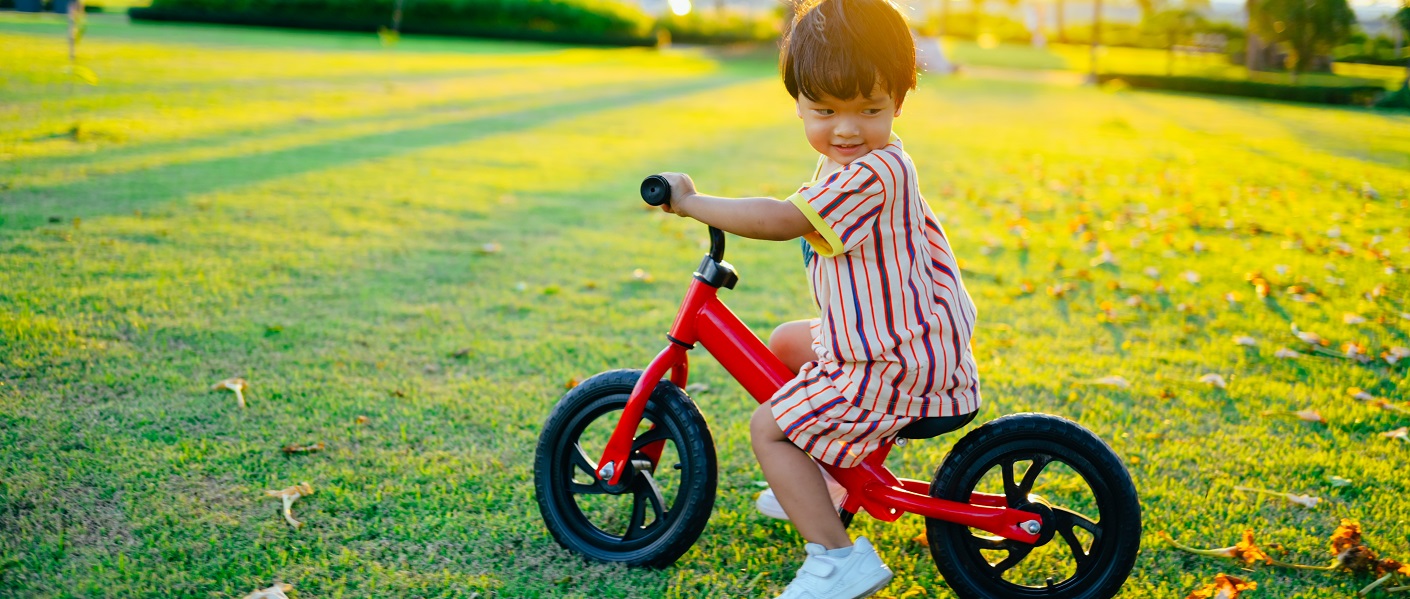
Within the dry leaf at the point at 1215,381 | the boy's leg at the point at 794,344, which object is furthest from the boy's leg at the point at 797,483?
the dry leaf at the point at 1215,381

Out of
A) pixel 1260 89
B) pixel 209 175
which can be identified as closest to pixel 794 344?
pixel 209 175

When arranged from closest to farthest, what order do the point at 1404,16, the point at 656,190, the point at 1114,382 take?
the point at 656,190
the point at 1114,382
the point at 1404,16

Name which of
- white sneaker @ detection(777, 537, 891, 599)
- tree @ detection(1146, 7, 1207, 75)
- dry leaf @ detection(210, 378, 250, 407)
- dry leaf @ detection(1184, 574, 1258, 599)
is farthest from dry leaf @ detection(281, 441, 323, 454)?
tree @ detection(1146, 7, 1207, 75)

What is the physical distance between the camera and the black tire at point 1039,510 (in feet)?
8.07

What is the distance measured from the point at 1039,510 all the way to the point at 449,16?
35.6m

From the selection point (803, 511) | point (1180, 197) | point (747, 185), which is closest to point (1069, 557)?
point (803, 511)

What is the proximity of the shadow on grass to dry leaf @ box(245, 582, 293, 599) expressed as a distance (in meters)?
4.38

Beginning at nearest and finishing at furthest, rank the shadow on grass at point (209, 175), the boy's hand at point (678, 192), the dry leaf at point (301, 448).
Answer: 1. the boy's hand at point (678, 192)
2. the dry leaf at point (301, 448)
3. the shadow on grass at point (209, 175)

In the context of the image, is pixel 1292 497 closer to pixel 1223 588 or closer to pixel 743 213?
pixel 1223 588

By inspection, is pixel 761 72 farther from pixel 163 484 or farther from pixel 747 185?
pixel 163 484

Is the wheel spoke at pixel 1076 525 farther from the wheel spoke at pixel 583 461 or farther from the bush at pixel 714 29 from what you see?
the bush at pixel 714 29

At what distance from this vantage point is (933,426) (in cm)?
246

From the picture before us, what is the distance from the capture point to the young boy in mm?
2262

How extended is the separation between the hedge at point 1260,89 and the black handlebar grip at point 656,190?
26.1m
